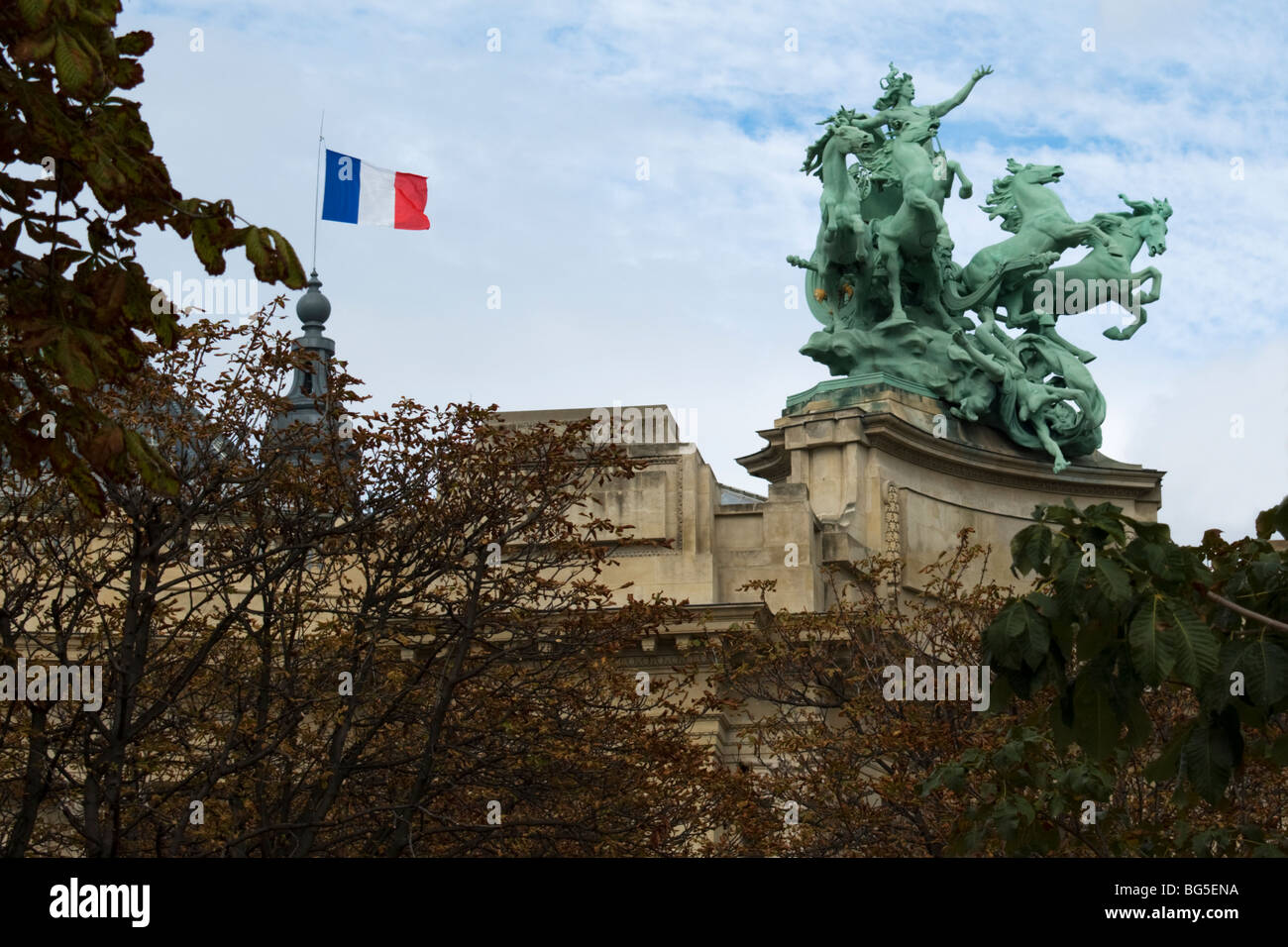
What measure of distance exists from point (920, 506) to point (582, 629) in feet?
77.1

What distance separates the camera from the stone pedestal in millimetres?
45438

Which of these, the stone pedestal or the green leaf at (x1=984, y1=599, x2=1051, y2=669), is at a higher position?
the stone pedestal

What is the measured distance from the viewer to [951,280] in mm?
49781

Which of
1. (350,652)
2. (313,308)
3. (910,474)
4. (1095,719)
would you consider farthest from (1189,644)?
(313,308)

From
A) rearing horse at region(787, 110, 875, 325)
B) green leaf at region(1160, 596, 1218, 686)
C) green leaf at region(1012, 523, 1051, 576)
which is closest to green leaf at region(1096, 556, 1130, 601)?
green leaf at region(1160, 596, 1218, 686)

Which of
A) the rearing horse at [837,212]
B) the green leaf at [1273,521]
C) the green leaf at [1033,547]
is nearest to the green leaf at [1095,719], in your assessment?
the green leaf at [1033,547]

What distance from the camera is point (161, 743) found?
22359 mm

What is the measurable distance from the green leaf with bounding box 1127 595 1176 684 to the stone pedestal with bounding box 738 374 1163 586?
30896 mm

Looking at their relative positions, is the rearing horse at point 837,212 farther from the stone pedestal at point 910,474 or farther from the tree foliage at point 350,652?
the tree foliage at point 350,652

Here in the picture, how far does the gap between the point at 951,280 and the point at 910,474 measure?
17.4 ft

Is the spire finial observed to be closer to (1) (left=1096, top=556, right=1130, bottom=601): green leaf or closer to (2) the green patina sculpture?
(2) the green patina sculpture

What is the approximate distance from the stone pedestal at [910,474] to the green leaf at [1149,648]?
30896 mm
